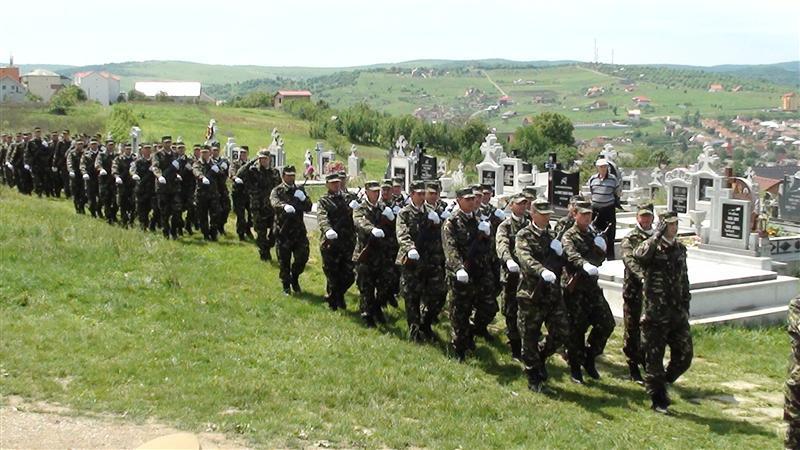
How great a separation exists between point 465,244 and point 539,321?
148 centimetres

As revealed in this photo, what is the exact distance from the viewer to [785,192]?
23.5 m

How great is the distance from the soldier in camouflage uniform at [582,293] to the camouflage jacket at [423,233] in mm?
1716

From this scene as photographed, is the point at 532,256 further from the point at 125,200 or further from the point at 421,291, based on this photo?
the point at 125,200

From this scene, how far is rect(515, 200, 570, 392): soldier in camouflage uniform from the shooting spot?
366 inches

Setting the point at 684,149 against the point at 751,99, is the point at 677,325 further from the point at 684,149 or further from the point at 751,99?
the point at 751,99

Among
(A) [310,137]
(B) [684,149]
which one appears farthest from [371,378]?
(B) [684,149]

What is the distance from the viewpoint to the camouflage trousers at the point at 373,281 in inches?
457

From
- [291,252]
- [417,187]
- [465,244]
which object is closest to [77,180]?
[291,252]

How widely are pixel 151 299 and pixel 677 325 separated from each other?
6619mm

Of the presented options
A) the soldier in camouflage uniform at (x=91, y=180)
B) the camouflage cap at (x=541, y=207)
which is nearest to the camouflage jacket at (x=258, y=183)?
the soldier in camouflage uniform at (x=91, y=180)

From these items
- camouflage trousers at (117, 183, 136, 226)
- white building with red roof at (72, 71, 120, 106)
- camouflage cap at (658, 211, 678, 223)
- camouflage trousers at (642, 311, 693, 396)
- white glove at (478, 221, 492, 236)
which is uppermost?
white building with red roof at (72, 71, 120, 106)

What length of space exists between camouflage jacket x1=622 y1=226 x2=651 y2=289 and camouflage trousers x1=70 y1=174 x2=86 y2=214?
14172mm

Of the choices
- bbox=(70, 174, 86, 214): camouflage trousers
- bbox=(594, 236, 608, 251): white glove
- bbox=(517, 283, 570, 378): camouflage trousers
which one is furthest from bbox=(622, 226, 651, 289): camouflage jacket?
bbox=(70, 174, 86, 214): camouflage trousers

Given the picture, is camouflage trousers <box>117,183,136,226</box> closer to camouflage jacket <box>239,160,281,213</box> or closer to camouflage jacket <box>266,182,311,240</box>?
camouflage jacket <box>239,160,281,213</box>
